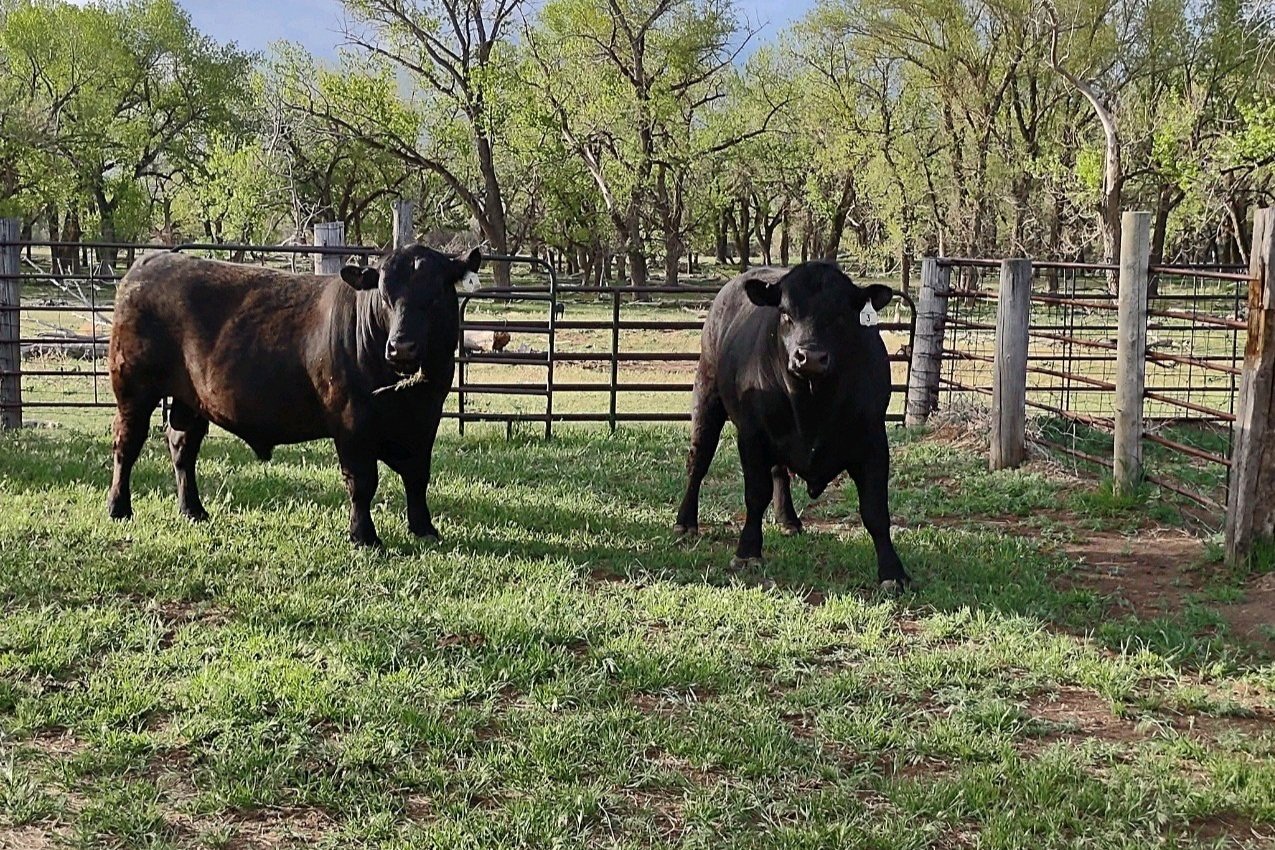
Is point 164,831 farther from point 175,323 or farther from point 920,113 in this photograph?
point 920,113

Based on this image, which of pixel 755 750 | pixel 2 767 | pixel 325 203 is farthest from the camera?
pixel 325 203

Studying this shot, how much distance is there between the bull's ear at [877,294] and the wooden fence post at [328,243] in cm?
627

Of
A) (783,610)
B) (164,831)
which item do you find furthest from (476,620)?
(164,831)

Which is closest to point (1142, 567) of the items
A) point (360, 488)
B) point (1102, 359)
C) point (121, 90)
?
point (1102, 359)

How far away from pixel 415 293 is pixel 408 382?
522 mm

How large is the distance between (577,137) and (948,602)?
3176cm

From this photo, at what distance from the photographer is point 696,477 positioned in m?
7.12

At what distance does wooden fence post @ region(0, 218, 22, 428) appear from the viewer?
10.4m

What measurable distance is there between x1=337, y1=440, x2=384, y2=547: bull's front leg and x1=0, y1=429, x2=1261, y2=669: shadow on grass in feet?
0.65

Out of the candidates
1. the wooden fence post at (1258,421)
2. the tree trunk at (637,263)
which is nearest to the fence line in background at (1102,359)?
the wooden fence post at (1258,421)

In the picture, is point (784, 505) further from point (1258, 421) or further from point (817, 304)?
point (1258, 421)

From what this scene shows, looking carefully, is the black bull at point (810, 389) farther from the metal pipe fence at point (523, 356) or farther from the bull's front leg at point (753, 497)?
the metal pipe fence at point (523, 356)

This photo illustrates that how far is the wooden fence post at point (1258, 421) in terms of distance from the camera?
6000 mm

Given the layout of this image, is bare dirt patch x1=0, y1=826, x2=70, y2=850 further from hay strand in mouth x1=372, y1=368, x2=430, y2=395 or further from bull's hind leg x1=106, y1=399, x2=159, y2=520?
bull's hind leg x1=106, y1=399, x2=159, y2=520
